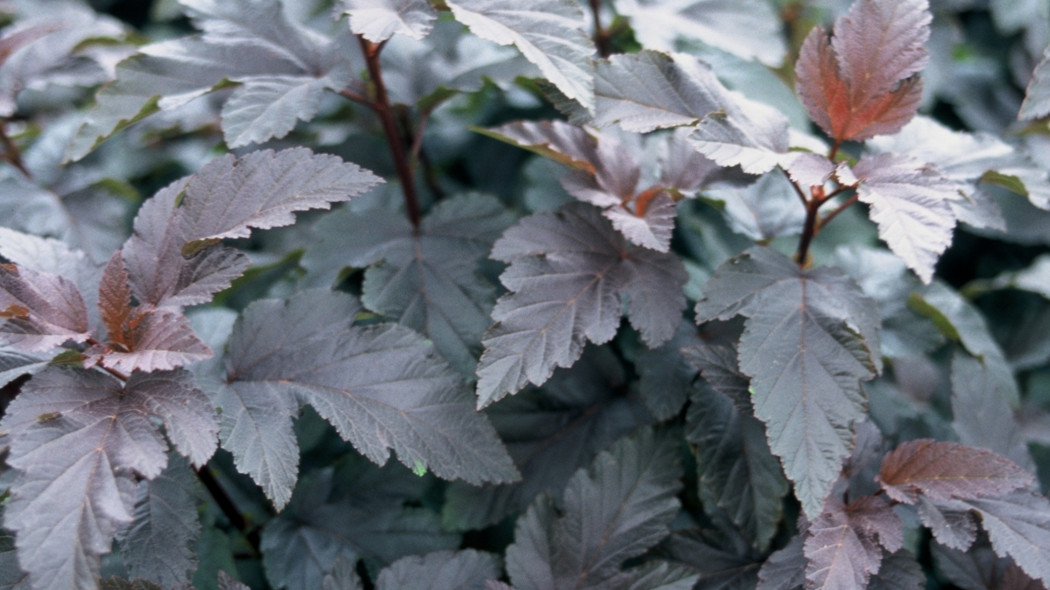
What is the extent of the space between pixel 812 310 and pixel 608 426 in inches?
18.2

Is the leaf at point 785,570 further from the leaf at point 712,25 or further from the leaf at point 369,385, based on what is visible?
the leaf at point 712,25

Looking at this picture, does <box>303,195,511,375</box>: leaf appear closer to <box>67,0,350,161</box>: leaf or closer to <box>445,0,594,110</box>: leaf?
<box>67,0,350,161</box>: leaf

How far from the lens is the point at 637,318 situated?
1.20m

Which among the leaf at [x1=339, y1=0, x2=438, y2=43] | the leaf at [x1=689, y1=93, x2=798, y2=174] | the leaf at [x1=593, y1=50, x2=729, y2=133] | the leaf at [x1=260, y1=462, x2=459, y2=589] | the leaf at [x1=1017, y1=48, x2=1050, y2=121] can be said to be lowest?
the leaf at [x1=260, y1=462, x2=459, y2=589]

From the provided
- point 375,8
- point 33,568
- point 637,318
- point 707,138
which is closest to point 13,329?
point 33,568

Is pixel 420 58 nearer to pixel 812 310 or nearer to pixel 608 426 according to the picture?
pixel 608 426

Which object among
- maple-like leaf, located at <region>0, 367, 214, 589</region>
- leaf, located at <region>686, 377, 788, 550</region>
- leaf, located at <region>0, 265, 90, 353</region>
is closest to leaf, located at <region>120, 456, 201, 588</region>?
maple-like leaf, located at <region>0, 367, 214, 589</region>

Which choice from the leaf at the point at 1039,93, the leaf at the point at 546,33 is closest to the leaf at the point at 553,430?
the leaf at the point at 546,33

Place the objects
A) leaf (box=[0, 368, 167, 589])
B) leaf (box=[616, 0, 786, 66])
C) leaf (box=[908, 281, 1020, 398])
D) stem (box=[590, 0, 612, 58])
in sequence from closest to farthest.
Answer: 1. leaf (box=[0, 368, 167, 589])
2. leaf (box=[908, 281, 1020, 398])
3. leaf (box=[616, 0, 786, 66])
4. stem (box=[590, 0, 612, 58])

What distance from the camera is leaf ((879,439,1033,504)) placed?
1104 millimetres

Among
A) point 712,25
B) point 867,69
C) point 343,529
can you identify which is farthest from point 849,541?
point 712,25

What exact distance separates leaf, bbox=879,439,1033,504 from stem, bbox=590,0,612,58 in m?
1.05

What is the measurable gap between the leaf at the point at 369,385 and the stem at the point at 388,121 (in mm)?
367

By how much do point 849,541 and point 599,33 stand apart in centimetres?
119
